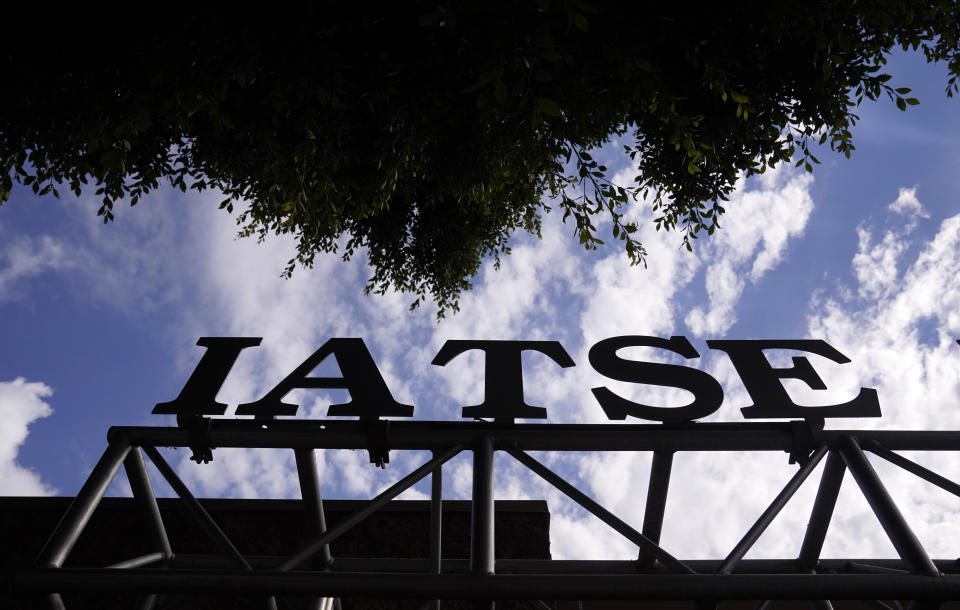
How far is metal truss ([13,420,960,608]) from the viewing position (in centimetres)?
292

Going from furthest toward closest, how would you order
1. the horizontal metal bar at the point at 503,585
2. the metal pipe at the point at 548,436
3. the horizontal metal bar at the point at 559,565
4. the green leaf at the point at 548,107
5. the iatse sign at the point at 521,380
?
the horizontal metal bar at the point at 559,565 → the iatse sign at the point at 521,380 → the metal pipe at the point at 548,436 → the green leaf at the point at 548,107 → the horizontal metal bar at the point at 503,585

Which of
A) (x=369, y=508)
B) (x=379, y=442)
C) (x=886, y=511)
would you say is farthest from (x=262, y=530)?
(x=886, y=511)

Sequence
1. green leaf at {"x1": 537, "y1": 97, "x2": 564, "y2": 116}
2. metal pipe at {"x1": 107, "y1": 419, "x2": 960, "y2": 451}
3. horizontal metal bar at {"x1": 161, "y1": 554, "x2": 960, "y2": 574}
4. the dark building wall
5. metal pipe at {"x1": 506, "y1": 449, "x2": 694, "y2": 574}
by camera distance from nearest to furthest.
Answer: metal pipe at {"x1": 506, "y1": 449, "x2": 694, "y2": 574} < green leaf at {"x1": 537, "y1": 97, "x2": 564, "y2": 116} < metal pipe at {"x1": 107, "y1": 419, "x2": 960, "y2": 451} < horizontal metal bar at {"x1": 161, "y1": 554, "x2": 960, "y2": 574} < the dark building wall

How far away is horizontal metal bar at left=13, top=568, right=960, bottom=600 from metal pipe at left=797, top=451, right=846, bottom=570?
1.13 metres

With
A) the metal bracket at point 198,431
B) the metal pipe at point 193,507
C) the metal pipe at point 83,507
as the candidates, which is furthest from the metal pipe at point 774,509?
the metal pipe at point 83,507

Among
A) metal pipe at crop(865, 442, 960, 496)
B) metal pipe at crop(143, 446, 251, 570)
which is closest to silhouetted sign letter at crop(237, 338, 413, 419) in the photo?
metal pipe at crop(143, 446, 251, 570)

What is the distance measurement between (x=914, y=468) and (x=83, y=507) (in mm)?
4961

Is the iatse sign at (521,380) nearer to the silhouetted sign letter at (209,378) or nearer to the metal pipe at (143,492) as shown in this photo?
the silhouetted sign letter at (209,378)

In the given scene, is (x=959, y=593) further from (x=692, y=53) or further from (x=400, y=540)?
(x=400, y=540)

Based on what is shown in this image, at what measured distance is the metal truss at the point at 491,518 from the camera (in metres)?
2.92

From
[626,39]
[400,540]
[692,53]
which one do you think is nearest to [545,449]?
[626,39]

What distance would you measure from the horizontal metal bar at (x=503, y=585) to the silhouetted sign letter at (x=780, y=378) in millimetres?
1083

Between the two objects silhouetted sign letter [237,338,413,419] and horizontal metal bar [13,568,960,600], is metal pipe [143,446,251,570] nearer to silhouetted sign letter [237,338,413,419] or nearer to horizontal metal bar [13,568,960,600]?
silhouetted sign letter [237,338,413,419]

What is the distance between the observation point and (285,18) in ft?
14.0
